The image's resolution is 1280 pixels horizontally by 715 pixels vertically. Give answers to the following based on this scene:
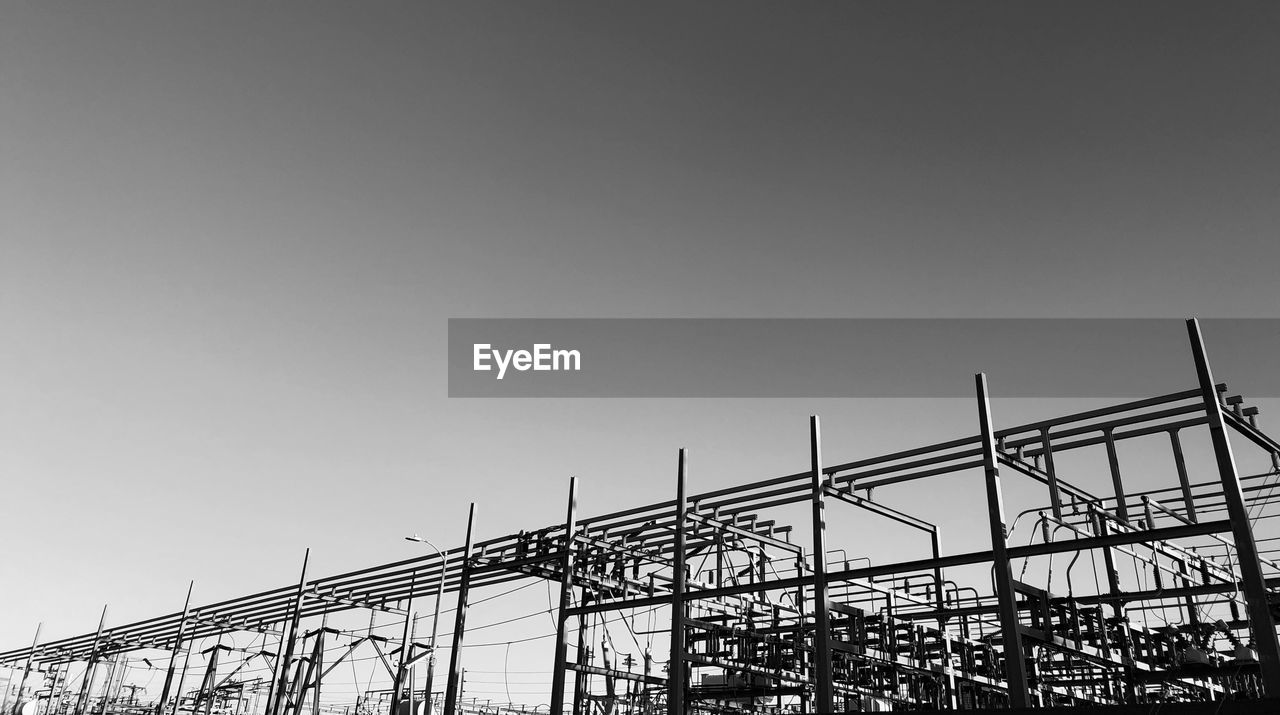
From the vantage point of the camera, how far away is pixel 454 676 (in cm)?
2830

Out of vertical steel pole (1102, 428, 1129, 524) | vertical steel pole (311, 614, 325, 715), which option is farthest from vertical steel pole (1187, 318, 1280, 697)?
vertical steel pole (311, 614, 325, 715)

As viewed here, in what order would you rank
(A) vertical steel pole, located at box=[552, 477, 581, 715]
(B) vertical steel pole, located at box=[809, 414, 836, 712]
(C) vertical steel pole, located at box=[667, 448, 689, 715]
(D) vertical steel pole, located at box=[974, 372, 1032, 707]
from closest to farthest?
(D) vertical steel pole, located at box=[974, 372, 1032, 707] < (B) vertical steel pole, located at box=[809, 414, 836, 712] < (C) vertical steel pole, located at box=[667, 448, 689, 715] < (A) vertical steel pole, located at box=[552, 477, 581, 715]

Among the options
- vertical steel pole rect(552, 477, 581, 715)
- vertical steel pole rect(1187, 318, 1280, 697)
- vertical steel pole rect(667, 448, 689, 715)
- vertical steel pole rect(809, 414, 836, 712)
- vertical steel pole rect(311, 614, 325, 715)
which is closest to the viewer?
vertical steel pole rect(1187, 318, 1280, 697)

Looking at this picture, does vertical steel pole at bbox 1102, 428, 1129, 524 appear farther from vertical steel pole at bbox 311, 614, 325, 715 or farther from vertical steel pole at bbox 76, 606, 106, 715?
vertical steel pole at bbox 76, 606, 106, 715

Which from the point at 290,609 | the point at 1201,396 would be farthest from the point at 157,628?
the point at 1201,396

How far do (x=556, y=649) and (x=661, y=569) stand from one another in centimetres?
638

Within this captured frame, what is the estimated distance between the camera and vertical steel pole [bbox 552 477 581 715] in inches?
976

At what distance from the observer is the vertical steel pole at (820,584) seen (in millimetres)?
17734

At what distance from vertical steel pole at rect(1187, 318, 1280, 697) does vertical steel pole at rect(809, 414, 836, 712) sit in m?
7.47

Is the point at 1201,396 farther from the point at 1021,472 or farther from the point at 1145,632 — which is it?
the point at 1145,632

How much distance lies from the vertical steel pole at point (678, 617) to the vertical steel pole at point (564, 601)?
14.1ft

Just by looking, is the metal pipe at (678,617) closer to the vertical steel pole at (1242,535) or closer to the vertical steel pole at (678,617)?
the vertical steel pole at (678,617)

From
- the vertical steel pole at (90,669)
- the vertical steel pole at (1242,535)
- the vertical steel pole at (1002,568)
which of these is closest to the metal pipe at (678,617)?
the vertical steel pole at (1002,568)

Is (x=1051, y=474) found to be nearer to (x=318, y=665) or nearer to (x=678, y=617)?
(x=678, y=617)
